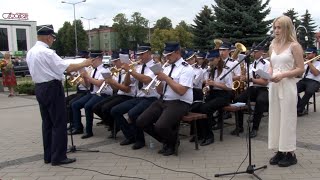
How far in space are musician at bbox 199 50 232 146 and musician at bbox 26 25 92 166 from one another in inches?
90.3

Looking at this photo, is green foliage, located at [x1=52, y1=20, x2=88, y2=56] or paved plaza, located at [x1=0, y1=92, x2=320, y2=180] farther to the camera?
green foliage, located at [x1=52, y1=20, x2=88, y2=56]

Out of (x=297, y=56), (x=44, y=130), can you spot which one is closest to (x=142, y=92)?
(x=44, y=130)

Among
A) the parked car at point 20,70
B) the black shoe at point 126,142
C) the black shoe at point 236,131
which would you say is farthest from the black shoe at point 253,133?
the parked car at point 20,70

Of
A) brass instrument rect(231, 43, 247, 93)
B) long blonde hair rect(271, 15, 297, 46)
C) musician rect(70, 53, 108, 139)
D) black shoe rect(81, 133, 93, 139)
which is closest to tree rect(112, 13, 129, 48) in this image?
brass instrument rect(231, 43, 247, 93)

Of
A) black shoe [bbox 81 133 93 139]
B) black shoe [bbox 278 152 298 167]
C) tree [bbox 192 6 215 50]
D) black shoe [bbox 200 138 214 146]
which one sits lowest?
black shoe [bbox 81 133 93 139]

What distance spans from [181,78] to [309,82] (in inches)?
189

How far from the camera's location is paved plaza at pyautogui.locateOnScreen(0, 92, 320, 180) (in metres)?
5.17

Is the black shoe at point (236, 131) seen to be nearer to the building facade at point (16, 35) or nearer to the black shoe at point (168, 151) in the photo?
the black shoe at point (168, 151)

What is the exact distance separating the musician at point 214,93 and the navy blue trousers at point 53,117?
237 cm

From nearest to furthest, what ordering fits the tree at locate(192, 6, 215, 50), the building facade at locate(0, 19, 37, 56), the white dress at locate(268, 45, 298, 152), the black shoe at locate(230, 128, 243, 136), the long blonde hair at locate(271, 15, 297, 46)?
the long blonde hair at locate(271, 15, 297, 46), the white dress at locate(268, 45, 298, 152), the black shoe at locate(230, 128, 243, 136), the tree at locate(192, 6, 215, 50), the building facade at locate(0, 19, 37, 56)

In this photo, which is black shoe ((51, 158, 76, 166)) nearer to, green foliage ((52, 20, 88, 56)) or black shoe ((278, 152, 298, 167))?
black shoe ((278, 152, 298, 167))

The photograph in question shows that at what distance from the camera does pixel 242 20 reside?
2494 cm

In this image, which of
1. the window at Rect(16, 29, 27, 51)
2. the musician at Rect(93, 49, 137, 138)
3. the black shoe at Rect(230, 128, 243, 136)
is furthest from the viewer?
the window at Rect(16, 29, 27, 51)

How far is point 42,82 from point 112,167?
1591mm
